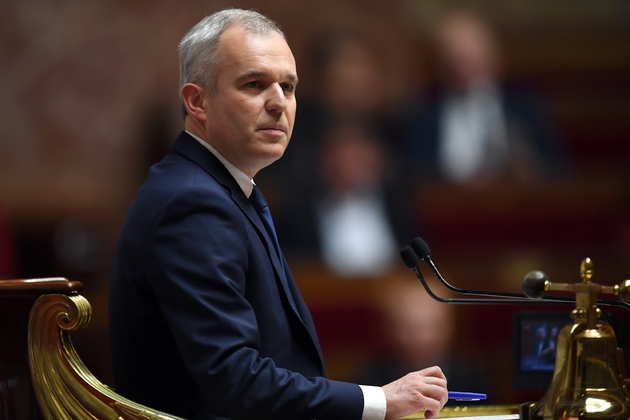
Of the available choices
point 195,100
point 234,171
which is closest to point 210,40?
point 195,100

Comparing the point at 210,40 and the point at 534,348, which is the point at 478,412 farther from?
the point at 210,40

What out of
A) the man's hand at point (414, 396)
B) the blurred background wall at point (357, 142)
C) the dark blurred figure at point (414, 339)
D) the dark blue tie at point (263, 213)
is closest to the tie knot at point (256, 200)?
the dark blue tie at point (263, 213)

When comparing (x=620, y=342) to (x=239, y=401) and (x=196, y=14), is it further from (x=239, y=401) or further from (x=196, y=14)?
(x=196, y=14)

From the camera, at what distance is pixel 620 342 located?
5.89ft

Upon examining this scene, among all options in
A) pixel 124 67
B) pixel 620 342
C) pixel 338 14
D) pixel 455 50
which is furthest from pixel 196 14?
pixel 620 342

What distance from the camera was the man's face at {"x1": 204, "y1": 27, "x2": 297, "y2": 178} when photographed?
157 centimetres

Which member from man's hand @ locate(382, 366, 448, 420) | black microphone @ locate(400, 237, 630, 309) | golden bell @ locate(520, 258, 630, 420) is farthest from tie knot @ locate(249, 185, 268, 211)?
golden bell @ locate(520, 258, 630, 420)

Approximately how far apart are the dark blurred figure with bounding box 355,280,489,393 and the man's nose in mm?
1795

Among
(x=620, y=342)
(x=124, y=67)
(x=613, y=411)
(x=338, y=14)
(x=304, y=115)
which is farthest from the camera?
(x=338, y=14)

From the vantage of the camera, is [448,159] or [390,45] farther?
[390,45]

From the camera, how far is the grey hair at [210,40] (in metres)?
1.59

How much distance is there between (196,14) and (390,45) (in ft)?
3.26

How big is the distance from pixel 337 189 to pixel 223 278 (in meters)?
2.28

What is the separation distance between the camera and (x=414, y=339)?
3.38m
